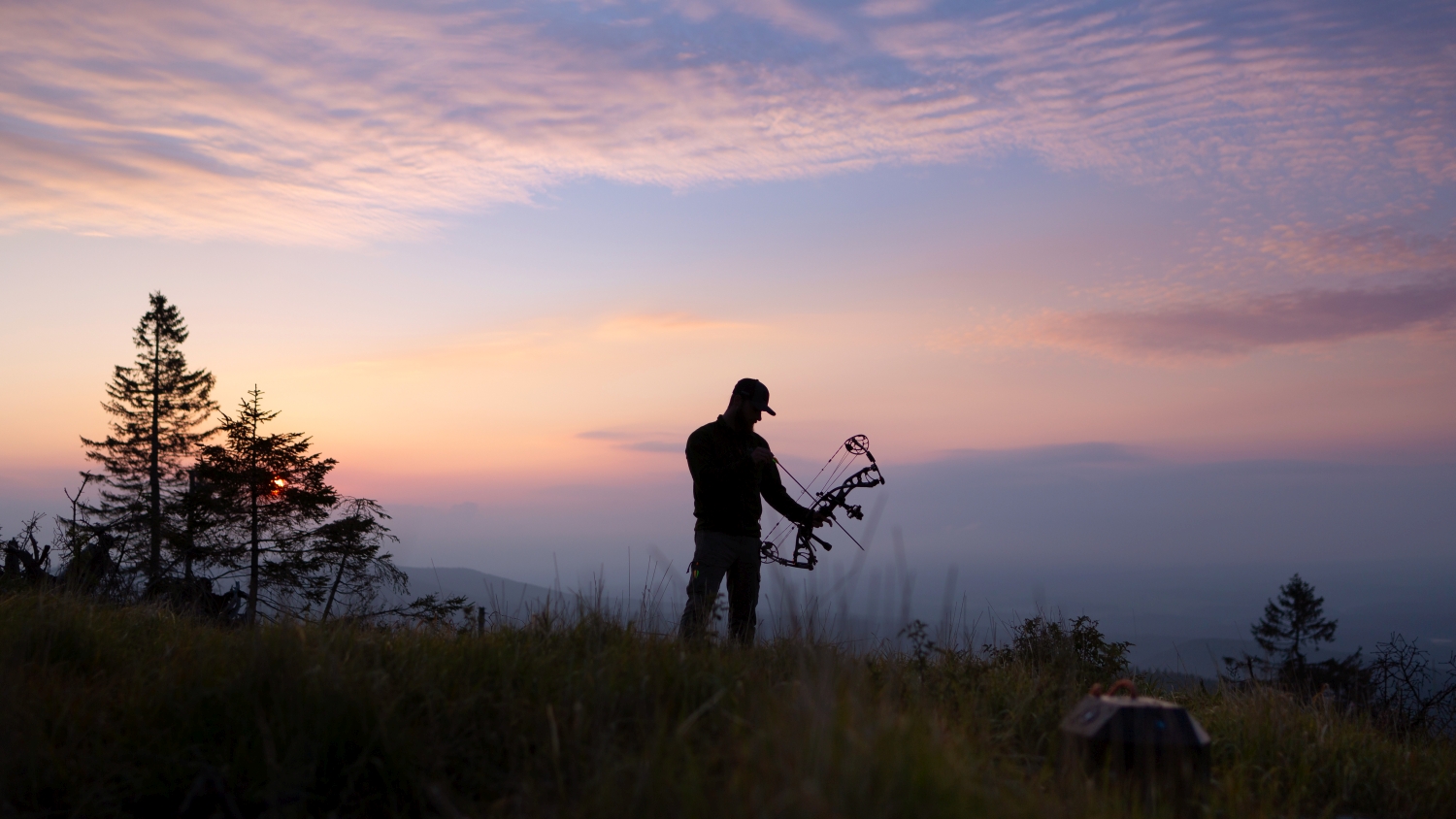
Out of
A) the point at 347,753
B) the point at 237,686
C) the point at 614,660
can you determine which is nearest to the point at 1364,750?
the point at 614,660

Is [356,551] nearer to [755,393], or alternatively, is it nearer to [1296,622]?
[755,393]

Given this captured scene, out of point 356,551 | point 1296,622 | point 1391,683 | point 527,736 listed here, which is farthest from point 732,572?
point 1296,622

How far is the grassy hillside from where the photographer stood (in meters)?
3.21

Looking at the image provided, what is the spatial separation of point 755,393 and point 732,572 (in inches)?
59.5

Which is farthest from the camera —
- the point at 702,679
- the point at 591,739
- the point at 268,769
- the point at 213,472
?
the point at 213,472

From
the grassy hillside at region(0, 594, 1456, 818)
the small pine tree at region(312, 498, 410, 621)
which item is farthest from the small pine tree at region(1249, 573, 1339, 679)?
the grassy hillside at region(0, 594, 1456, 818)

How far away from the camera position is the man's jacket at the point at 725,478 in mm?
7766

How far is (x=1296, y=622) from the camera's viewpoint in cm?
6253

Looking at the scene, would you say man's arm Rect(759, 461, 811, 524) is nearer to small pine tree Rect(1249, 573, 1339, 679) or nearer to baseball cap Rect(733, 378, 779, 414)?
baseball cap Rect(733, 378, 779, 414)

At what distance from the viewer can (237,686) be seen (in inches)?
166

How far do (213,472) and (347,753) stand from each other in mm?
32896

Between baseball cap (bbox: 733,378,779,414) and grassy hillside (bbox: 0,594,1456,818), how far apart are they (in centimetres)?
260

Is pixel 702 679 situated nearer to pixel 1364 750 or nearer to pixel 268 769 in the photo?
pixel 268 769

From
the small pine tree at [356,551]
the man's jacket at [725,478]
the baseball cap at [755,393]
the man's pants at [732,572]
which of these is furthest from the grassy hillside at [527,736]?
the small pine tree at [356,551]
